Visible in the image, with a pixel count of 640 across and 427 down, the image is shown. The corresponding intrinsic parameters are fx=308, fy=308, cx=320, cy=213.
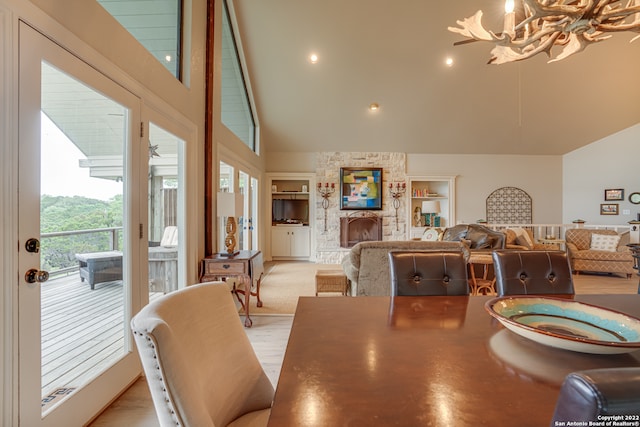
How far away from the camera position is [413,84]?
18.7ft

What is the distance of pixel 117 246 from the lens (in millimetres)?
2053

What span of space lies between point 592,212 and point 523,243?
3.27 metres

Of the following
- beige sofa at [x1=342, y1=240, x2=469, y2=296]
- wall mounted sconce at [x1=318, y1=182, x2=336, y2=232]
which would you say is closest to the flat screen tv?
wall mounted sconce at [x1=318, y1=182, x2=336, y2=232]

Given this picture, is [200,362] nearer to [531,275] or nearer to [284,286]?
[531,275]

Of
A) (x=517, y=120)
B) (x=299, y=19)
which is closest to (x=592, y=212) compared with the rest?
(x=517, y=120)

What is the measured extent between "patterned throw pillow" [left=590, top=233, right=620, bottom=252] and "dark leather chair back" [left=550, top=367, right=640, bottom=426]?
7178 mm

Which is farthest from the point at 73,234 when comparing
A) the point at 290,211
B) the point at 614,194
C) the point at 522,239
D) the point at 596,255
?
the point at 614,194

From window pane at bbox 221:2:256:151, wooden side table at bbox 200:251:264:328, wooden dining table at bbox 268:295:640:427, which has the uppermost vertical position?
window pane at bbox 221:2:256:151

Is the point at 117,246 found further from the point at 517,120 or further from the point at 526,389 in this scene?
the point at 517,120

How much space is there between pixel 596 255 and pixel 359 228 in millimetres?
4477

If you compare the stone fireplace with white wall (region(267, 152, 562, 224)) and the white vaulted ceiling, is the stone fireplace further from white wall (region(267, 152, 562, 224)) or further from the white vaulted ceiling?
the white vaulted ceiling

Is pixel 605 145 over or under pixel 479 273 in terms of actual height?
over

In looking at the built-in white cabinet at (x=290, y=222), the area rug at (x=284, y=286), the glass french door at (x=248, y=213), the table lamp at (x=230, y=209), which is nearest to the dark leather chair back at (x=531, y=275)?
the table lamp at (x=230, y=209)

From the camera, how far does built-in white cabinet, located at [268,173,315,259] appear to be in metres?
7.43
